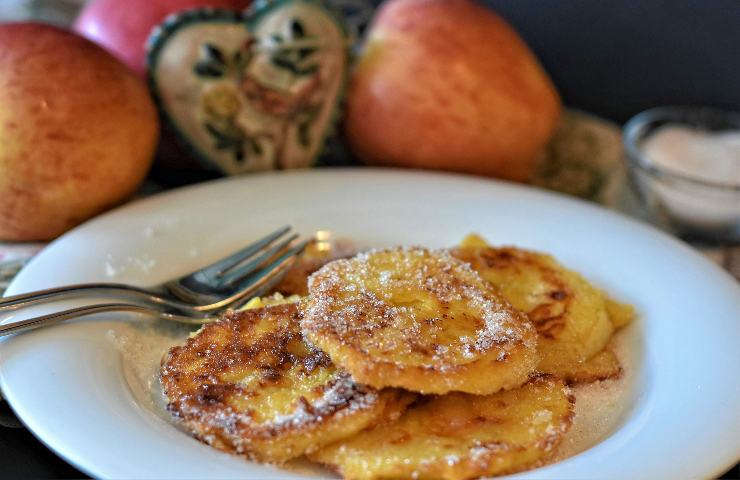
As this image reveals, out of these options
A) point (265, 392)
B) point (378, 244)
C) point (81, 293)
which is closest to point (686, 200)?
point (378, 244)

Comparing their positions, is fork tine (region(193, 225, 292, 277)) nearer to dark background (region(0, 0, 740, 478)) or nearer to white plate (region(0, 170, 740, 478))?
white plate (region(0, 170, 740, 478))

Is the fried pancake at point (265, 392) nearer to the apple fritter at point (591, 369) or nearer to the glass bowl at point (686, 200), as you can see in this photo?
the apple fritter at point (591, 369)

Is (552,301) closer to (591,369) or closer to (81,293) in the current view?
(591,369)

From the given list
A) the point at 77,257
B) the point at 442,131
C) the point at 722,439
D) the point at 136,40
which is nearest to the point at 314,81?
the point at 442,131

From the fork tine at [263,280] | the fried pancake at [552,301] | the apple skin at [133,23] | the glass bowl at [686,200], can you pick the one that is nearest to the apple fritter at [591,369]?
the fried pancake at [552,301]

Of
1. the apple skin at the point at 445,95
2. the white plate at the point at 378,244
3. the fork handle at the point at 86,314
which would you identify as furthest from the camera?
the apple skin at the point at 445,95

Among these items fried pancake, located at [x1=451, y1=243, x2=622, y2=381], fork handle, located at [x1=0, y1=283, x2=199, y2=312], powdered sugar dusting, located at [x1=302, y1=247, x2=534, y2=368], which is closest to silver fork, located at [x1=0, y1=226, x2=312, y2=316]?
fork handle, located at [x1=0, y1=283, x2=199, y2=312]
